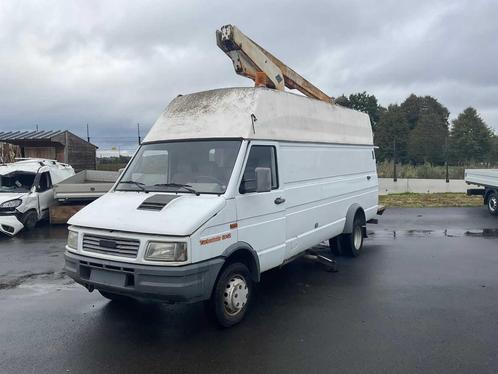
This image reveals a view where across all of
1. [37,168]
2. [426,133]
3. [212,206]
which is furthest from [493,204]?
[426,133]

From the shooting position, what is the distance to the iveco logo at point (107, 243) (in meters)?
4.58

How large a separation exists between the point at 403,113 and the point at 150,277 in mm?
51119

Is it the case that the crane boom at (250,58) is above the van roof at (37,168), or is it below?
above

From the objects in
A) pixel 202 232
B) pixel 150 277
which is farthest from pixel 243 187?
pixel 150 277

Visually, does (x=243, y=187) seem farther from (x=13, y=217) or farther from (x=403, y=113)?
(x=403, y=113)

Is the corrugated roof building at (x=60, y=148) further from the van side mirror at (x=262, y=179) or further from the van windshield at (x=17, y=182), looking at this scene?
the van side mirror at (x=262, y=179)

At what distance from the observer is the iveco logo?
4.58 m

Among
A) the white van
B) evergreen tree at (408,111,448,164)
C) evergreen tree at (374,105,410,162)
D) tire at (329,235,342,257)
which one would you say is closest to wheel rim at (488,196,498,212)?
tire at (329,235,342,257)

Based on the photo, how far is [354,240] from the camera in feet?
27.9

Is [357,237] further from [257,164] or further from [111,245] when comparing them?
[111,245]

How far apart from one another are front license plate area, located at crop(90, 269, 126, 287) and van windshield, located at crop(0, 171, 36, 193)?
926 cm

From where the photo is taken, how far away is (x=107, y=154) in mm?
44406

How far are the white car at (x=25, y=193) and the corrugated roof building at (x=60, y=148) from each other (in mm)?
8848

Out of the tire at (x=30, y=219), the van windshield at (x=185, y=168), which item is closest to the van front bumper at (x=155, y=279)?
the van windshield at (x=185, y=168)
